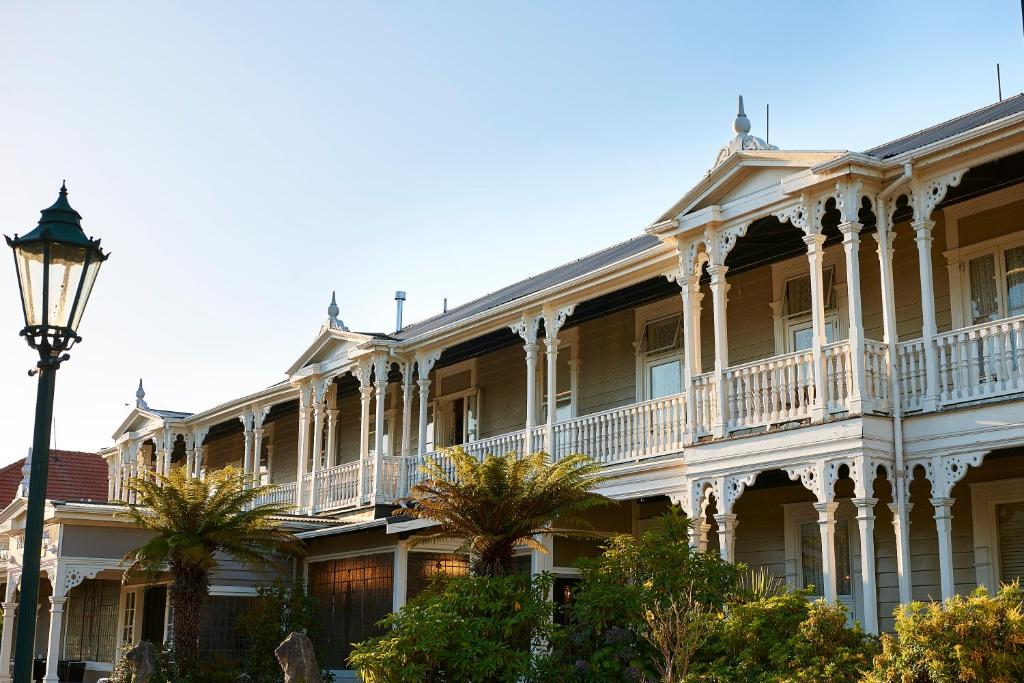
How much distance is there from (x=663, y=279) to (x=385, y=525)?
699 centimetres

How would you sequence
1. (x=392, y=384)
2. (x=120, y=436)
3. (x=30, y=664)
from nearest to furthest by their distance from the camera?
1. (x=30, y=664)
2. (x=392, y=384)
3. (x=120, y=436)

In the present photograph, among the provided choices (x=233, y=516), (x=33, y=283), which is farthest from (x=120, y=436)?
(x=33, y=283)

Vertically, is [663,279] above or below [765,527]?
above

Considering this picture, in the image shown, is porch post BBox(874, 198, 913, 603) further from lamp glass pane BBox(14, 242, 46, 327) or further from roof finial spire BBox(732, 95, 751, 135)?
lamp glass pane BBox(14, 242, 46, 327)

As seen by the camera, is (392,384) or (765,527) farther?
(392,384)

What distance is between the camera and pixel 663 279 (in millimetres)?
18562

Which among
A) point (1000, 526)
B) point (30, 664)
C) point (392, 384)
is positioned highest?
point (392, 384)

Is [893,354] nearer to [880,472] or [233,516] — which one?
[880,472]

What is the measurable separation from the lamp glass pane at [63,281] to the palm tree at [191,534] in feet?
43.6

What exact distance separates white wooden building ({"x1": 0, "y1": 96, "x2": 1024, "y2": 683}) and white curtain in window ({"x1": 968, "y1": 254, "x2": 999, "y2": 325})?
0.03 meters

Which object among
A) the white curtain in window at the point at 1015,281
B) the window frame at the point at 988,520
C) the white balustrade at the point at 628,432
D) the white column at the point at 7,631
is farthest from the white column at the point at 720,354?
the white column at the point at 7,631

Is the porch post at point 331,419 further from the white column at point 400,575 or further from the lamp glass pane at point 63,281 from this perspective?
the lamp glass pane at point 63,281

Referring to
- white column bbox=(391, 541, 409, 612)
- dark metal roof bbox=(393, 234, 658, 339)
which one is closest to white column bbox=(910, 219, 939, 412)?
dark metal roof bbox=(393, 234, 658, 339)

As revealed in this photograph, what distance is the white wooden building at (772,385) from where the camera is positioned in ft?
45.8
